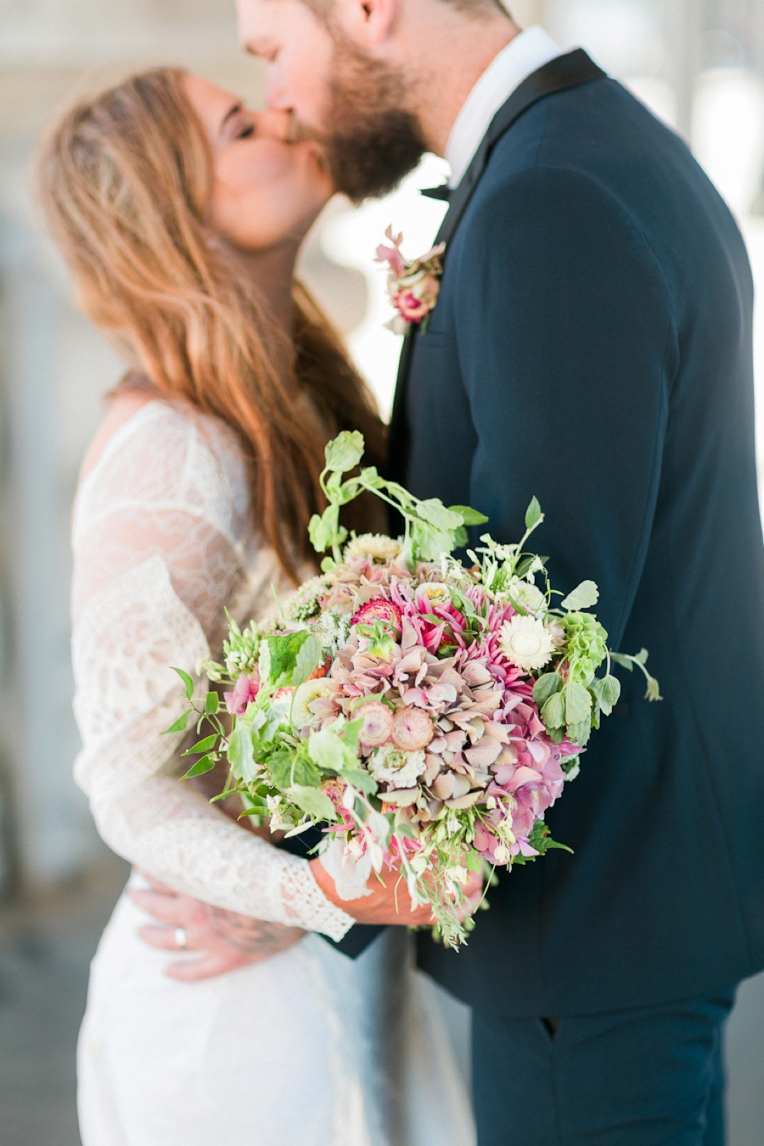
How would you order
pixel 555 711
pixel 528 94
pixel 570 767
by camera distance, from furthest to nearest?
pixel 528 94
pixel 570 767
pixel 555 711

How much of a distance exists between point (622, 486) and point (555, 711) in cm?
27

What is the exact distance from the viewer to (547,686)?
0.89 m

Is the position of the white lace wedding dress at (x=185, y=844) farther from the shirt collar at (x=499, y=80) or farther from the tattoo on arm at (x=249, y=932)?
the shirt collar at (x=499, y=80)

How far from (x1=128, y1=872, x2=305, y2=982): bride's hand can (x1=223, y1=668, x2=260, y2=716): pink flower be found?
49 cm

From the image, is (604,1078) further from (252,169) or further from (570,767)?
(252,169)

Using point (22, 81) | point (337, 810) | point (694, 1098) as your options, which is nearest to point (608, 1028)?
point (694, 1098)

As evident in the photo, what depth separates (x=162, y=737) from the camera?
1.32 m

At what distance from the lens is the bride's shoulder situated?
1.32 metres

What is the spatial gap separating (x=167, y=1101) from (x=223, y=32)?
164 inches

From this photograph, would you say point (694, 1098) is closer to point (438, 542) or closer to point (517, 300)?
point (438, 542)

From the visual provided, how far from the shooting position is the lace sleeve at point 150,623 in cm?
128

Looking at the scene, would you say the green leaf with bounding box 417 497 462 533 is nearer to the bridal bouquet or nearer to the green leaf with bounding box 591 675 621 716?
the bridal bouquet

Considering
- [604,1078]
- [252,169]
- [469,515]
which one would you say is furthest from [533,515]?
[252,169]

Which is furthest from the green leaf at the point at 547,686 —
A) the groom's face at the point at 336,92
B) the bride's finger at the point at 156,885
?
the groom's face at the point at 336,92
